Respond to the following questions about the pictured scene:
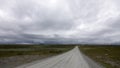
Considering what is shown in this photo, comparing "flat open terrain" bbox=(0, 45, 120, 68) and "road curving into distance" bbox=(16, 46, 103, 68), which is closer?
"road curving into distance" bbox=(16, 46, 103, 68)

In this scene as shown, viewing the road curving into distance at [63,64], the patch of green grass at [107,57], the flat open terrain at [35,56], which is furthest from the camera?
the patch of green grass at [107,57]

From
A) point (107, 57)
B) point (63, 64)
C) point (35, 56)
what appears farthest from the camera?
point (107, 57)

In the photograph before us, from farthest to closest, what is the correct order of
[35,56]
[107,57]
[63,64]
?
[107,57]
[35,56]
[63,64]

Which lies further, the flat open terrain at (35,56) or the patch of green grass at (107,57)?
the patch of green grass at (107,57)

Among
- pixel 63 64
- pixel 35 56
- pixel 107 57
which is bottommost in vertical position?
pixel 63 64

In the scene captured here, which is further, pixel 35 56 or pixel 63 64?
pixel 35 56

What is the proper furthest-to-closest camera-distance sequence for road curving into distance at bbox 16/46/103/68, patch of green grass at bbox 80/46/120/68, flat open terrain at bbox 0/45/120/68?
patch of green grass at bbox 80/46/120/68 → flat open terrain at bbox 0/45/120/68 → road curving into distance at bbox 16/46/103/68

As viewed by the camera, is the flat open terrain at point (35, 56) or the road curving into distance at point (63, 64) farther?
the flat open terrain at point (35, 56)

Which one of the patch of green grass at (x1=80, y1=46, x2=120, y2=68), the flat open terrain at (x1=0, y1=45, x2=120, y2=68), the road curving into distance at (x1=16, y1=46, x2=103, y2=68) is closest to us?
the road curving into distance at (x1=16, y1=46, x2=103, y2=68)

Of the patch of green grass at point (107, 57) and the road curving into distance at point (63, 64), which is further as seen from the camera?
the patch of green grass at point (107, 57)

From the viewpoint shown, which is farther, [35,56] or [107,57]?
[107,57]

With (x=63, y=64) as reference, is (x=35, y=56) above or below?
above

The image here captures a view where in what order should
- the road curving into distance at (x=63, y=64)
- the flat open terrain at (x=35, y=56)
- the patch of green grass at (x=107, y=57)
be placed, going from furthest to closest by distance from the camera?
the patch of green grass at (x=107, y=57) < the flat open terrain at (x=35, y=56) < the road curving into distance at (x=63, y=64)

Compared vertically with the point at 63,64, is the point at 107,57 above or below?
above
